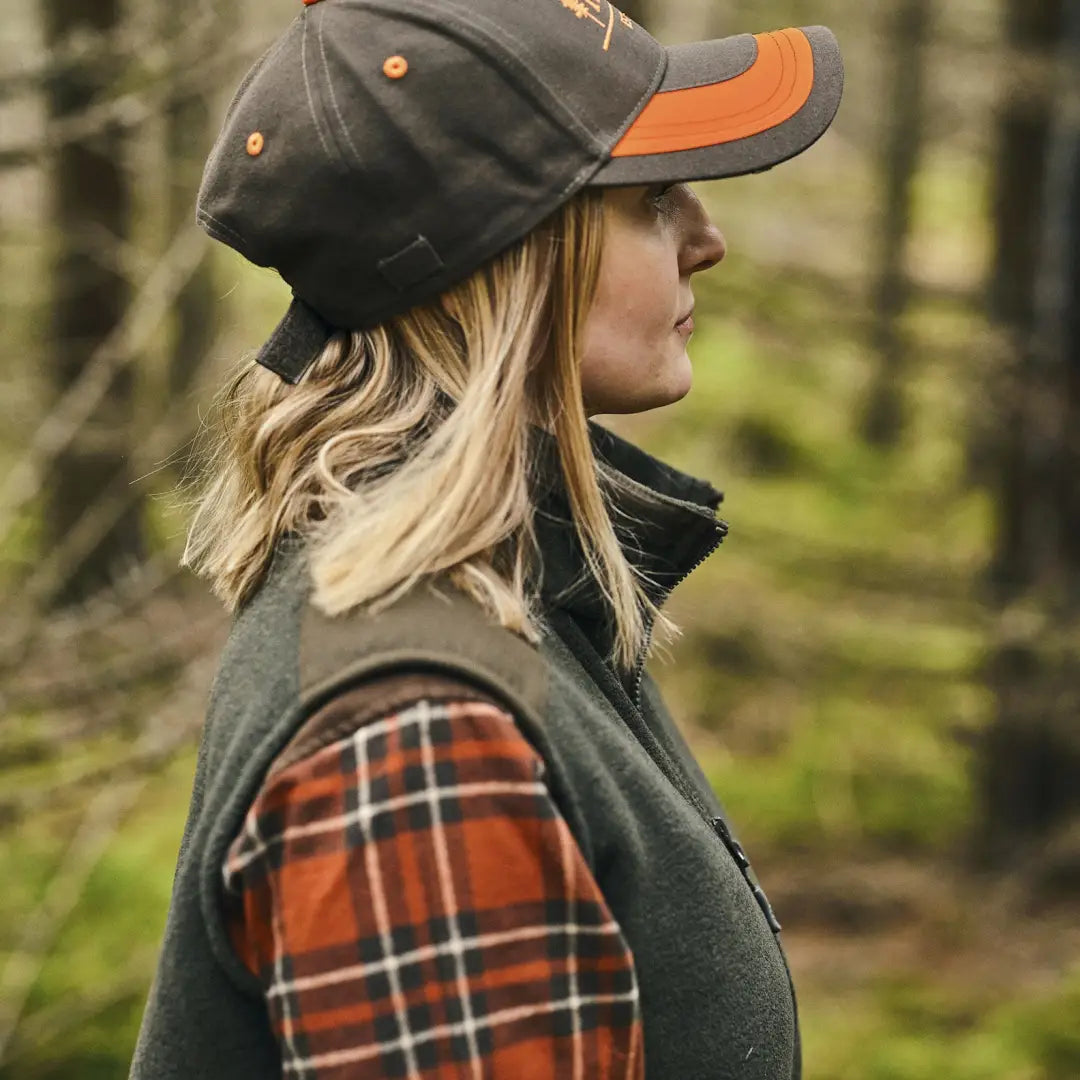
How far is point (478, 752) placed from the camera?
3.63 ft

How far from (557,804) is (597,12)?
0.85 meters

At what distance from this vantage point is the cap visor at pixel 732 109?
4.69 ft

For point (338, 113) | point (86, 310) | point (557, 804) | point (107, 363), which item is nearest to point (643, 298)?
point (338, 113)

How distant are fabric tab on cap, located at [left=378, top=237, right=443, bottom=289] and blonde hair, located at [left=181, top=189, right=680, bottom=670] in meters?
0.04

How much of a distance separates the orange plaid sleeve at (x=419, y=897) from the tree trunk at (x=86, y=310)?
438 cm

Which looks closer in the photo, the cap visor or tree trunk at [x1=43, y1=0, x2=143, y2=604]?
the cap visor

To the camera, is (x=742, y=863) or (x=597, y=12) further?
(x=742, y=863)

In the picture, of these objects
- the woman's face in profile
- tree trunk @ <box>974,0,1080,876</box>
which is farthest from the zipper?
tree trunk @ <box>974,0,1080,876</box>

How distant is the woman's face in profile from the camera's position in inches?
57.3

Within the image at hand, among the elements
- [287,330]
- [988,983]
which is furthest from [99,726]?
[988,983]

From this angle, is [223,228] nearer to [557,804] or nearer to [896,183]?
[557,804]

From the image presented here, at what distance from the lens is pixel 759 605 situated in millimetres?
6496

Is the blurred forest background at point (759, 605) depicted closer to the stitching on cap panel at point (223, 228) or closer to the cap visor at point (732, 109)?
the stitching on cap panel at point (223, 228)

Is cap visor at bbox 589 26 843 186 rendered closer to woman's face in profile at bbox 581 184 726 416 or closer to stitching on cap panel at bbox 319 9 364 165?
woman's face in profile at bbox 581 184 726 416
